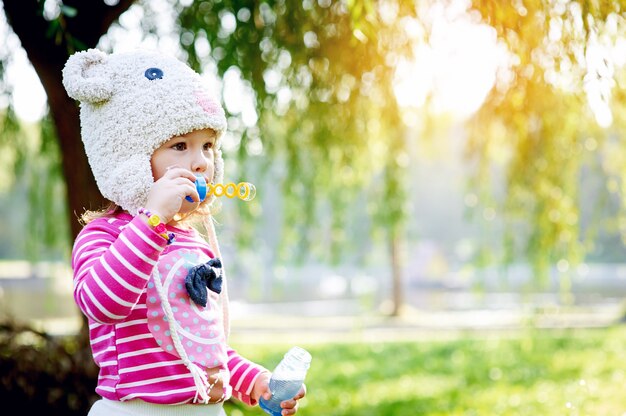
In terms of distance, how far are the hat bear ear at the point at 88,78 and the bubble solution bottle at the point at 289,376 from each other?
2.51ft

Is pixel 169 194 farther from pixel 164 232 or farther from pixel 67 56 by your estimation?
pixel 67 56

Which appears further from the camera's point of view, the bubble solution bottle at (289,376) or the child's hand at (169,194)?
the bubble solution bottle at (289,376)

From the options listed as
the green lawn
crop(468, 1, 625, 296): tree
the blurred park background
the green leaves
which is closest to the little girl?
the blurred park background

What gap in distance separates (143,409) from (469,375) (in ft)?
19.3

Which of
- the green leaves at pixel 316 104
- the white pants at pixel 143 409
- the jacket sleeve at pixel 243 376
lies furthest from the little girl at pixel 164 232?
the green leaves at pixel 316 104

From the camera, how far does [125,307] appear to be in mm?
1691

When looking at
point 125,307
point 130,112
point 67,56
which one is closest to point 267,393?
point 125,307

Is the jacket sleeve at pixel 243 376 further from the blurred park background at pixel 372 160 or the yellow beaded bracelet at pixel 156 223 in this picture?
the blurred park background at pixel 372 160

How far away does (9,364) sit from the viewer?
4.65m

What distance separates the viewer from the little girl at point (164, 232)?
178cm

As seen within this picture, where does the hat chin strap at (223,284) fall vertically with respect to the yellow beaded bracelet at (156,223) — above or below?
below

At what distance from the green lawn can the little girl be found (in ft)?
9.57

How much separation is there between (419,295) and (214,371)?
2431 centimetres

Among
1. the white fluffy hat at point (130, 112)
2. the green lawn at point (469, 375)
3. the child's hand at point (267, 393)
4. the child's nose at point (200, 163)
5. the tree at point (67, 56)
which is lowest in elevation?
the green lawn at point (469, 375)
